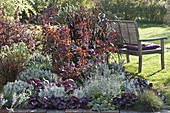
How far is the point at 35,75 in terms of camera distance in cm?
513

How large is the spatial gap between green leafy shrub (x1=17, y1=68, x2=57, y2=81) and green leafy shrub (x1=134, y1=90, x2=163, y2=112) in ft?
4.54

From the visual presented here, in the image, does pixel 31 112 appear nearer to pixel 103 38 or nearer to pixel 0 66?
pixel 0 66

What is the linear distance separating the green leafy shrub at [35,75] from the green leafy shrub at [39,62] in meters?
0.36

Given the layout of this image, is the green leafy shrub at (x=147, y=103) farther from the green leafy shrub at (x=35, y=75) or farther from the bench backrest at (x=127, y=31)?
the bench backrest at (x=127, y=31)

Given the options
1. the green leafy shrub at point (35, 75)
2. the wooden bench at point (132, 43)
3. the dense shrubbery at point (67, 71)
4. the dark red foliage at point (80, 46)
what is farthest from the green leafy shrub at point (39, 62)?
the wooden bench at point (132, 43)

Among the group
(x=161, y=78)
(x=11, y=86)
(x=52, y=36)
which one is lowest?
(x=161, y=78)

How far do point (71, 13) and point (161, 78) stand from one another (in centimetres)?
192

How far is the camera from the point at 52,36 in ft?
17.9

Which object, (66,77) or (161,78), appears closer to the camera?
(66,77)

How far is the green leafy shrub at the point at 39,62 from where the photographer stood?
5611 millimetres

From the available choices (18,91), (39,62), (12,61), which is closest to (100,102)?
(18,91)

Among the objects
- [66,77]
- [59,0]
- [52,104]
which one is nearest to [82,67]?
[66,77]

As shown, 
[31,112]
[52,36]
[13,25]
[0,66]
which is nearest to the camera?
[31,112]

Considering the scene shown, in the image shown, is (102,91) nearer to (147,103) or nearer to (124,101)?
(124,101)
